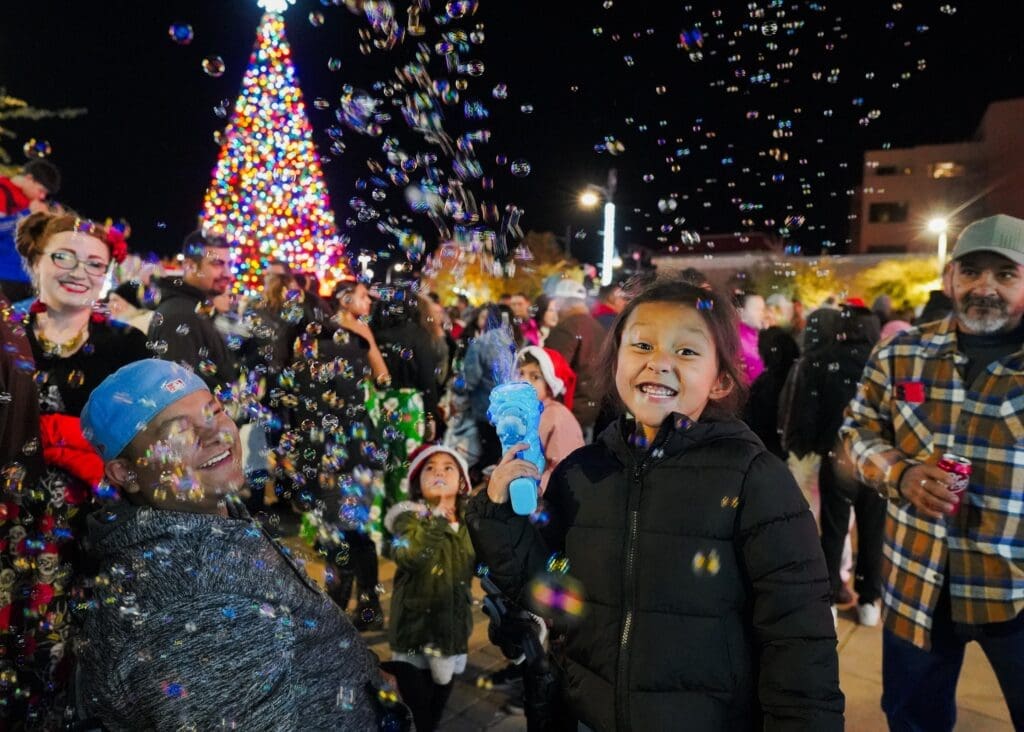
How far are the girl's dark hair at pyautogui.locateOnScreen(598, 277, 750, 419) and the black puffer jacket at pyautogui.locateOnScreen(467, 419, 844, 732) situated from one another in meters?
0.17

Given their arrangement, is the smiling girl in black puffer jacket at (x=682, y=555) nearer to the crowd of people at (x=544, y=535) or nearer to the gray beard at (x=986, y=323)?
the crowd of people at (x=544, y=535)

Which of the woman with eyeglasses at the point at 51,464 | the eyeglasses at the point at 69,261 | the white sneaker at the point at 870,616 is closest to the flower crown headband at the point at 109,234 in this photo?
the woman with eyeglasses at the point at 51,464

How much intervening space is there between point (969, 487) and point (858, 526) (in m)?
2.52

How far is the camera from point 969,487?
246 cm

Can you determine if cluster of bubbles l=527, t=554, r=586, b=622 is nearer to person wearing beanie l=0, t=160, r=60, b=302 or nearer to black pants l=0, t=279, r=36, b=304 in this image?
person wearing beanie l=0, t=160, r=60, b=302

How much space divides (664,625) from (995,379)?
1760 mm

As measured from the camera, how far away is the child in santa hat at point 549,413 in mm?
3709

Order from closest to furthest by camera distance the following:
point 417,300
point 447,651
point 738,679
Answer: point 738,679 < point 447,651 < point 417,300

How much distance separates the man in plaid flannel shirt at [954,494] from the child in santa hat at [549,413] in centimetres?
155

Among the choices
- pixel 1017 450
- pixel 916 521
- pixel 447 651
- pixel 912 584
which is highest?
pixel 1017 450

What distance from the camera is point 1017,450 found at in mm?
2381

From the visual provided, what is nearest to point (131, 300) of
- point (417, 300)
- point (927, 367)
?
point (417, 300)

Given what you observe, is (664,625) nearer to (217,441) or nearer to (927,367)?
(217,441)

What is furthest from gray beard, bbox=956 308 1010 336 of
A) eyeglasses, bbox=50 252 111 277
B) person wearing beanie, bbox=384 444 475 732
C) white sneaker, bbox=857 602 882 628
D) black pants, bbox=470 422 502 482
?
black pants, bbox=470 422 502 482
